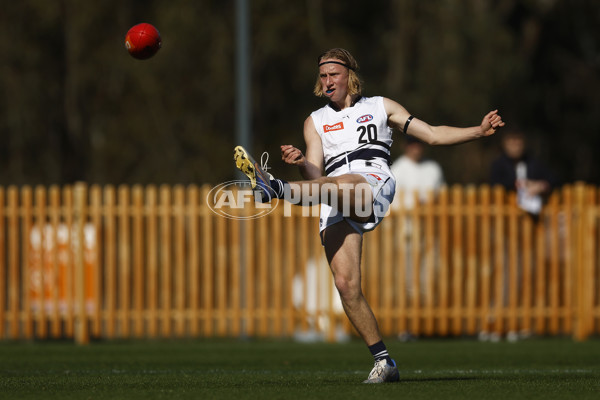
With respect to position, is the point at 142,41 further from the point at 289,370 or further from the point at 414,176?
the point at 414,176

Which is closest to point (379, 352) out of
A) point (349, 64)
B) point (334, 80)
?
point (334, 80)

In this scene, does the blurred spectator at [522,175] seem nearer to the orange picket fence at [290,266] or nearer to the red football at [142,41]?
the orange picket fence at [290,266]

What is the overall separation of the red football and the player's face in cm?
165

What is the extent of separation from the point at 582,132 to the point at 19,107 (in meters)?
11.6

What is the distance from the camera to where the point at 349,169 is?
25.4 ft

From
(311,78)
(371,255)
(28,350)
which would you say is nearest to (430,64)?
(311,78)

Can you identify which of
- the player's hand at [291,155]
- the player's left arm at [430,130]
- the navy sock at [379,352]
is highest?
the player's left arm at [430,130]

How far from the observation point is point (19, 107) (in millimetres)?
24156

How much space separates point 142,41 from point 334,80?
1786 mm

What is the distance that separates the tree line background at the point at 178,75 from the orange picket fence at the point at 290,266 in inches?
357

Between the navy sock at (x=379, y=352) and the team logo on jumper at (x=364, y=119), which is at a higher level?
the team logo on jumper at (x=364, y=119)

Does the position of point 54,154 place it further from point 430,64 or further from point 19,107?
point 430,64

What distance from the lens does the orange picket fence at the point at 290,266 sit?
1364 centimetres

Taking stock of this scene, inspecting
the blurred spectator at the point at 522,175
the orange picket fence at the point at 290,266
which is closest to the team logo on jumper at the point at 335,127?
the orange picket fence at the point at 290,266
